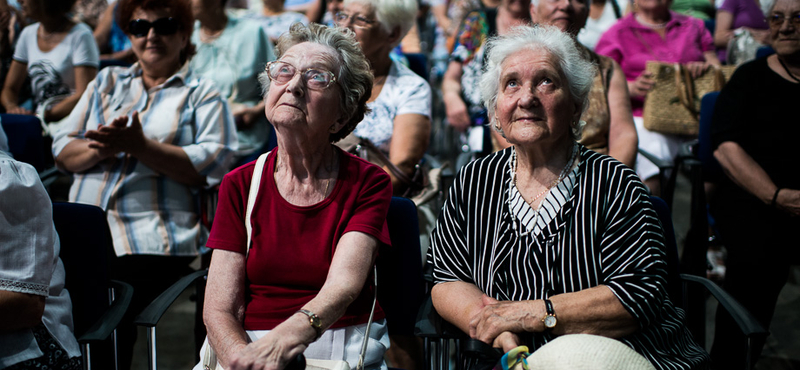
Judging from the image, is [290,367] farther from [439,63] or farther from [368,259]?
[439,63]

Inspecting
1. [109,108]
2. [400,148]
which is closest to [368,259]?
[400,148]

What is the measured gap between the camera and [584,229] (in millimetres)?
1795

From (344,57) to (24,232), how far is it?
947mm

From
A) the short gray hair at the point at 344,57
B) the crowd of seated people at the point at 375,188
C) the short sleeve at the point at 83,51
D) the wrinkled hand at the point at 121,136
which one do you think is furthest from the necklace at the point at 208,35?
the short gray hair at the point at 344,57

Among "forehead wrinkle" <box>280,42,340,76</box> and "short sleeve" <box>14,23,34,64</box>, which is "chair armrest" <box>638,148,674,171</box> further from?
"short sleeve" <box>14,23,34,64</box>

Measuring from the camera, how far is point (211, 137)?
2730 millimetres

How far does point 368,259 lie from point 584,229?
581 mm

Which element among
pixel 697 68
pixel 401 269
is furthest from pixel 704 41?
pixel 401 269

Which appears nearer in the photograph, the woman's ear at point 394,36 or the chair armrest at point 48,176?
the chair armrest at point 48,176

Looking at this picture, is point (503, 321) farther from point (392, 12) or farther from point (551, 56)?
point (392, 12)

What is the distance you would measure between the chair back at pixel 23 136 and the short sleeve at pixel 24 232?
4.47 feet

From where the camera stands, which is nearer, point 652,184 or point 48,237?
point 48,237

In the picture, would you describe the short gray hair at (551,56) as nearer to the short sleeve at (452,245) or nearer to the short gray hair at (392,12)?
the short sleeve at (452,245)

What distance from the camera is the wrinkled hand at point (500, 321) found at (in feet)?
5.61
